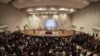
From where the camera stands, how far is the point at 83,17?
29.1 m

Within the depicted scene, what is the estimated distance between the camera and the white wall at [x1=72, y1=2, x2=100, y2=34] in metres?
23.8

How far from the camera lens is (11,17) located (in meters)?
29.6

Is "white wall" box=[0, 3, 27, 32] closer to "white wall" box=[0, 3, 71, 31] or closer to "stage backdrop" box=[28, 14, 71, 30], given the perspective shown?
"white wall" box=[0, 3, 71, 31]

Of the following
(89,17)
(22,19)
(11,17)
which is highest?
(11,17)

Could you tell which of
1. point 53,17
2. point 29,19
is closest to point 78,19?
point 53,17

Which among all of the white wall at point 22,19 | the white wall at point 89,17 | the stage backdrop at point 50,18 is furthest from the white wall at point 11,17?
the white wall at point 89,17

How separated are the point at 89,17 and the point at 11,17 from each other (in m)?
15.1

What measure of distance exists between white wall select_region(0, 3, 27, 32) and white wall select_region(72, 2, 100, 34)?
12.4m

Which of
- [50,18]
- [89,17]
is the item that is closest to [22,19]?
[50,18]

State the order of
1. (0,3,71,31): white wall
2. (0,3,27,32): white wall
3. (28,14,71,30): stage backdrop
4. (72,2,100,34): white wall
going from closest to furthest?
(72,2,100,34): white wall → (0,3,27,32): white wall → (0,3,71,31): white wall → (28,14,71,30): stage backdrop

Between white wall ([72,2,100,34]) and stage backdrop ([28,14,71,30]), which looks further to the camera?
stage backdrop ([28,14,71,30])

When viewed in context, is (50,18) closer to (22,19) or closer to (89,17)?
(22,19)

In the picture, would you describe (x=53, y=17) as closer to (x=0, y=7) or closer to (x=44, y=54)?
(x=0, y=7)

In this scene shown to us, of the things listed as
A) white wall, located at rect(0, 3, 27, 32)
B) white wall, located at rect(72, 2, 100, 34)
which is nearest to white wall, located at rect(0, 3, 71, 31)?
white wall, located at rect(0, 3, 27, 32)
